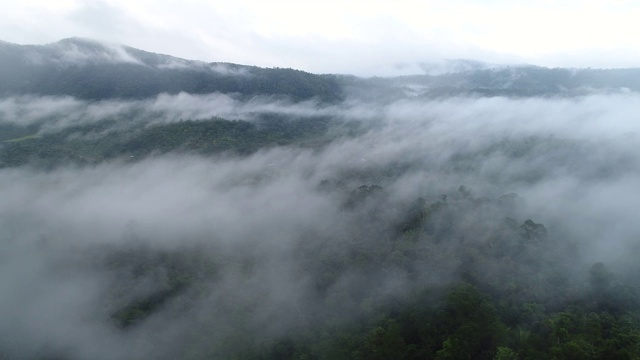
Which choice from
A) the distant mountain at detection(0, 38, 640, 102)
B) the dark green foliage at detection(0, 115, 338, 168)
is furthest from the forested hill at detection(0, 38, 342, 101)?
the dark green foliage at detection(0, 115, 338, 168)

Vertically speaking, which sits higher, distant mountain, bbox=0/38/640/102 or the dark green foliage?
distant mountain, bbox=0/38/640/102

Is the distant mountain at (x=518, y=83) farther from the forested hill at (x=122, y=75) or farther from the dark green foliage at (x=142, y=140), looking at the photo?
the dark green foliage at (x=142, y=140)

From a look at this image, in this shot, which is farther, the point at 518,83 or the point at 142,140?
the point at 518,83

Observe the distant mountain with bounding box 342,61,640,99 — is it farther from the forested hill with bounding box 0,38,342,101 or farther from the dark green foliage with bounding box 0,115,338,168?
the dark green foliage with bounding box 0,115,338,168

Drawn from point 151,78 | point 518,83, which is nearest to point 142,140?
point 151,78

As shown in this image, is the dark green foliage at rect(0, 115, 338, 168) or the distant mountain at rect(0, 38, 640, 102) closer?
the dark green foliage at rect(0, 115, 338, 168)

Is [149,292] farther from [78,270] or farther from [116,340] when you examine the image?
[78,270]

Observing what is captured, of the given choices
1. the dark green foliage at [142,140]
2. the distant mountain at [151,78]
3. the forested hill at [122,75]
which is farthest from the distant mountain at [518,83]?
the dark green foliage at [142,140]

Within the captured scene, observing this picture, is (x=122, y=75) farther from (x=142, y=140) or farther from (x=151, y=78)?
(x=142, y=140)
